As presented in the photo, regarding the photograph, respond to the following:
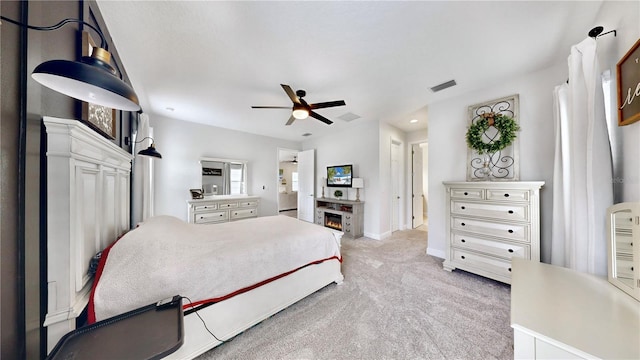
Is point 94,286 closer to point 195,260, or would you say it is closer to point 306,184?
point 195,260

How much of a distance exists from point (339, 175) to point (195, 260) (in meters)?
3.77

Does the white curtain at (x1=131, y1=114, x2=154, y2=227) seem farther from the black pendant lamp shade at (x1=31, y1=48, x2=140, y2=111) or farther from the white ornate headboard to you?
the black pendant lamp shade at (x1=31, y1=48, x2=140, y2=111)

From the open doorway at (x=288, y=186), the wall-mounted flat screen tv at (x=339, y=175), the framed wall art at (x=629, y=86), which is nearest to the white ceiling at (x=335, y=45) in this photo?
the framed wall art at (x=629, y=86)

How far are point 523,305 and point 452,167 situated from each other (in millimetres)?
2553

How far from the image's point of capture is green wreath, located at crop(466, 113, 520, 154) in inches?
94.0

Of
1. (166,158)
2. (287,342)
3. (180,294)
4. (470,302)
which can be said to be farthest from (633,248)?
(166,158)

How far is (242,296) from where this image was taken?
1623 millimetres

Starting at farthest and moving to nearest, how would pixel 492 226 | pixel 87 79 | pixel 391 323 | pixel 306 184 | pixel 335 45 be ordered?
pixel 306 184 → pixel 492 226 → pixel 335 45 → pixel 391 323 → pixel 87 79

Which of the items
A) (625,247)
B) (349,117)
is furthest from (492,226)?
(349,117)

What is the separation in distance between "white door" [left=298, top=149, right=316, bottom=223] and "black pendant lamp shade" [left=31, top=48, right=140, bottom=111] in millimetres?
4648

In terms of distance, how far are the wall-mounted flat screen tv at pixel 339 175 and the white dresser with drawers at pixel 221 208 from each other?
1.90 m

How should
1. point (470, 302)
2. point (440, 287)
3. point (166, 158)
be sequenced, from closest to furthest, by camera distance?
point (470, 302) → point (440, 287) → point (166, 158)

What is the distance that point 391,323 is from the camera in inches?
68.2

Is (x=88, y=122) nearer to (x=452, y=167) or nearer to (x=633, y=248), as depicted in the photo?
(x=633, y=248)
